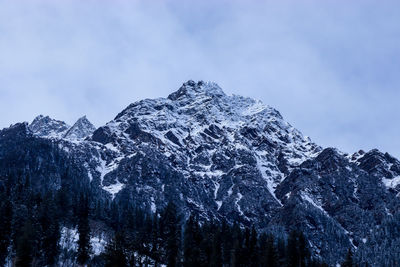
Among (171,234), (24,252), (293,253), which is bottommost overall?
(24,252)

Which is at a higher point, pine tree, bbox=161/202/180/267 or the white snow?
the white snow

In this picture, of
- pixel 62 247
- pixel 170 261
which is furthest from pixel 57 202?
pixel 170 261

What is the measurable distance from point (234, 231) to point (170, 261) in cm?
3196

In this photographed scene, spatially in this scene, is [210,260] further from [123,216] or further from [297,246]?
[123,216]

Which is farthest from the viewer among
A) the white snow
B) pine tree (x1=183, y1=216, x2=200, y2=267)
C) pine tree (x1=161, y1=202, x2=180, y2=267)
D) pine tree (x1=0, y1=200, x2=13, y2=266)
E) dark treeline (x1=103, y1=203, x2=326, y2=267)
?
the white snow

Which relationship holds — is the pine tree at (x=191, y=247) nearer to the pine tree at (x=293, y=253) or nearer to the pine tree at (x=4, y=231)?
the pine tree at (x=293, y=253)

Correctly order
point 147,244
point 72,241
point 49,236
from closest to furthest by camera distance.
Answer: point 49,236
point 147,244
point 72,241

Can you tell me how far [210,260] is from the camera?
102688 mm

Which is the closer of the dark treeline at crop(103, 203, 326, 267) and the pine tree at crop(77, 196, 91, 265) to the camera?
the dark treeline at crop(103, 203, 326, 267)

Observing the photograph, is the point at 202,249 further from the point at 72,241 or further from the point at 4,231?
the point at 72,241

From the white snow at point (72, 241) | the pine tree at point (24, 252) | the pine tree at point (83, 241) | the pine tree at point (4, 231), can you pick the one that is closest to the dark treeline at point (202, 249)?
the pine tree at point (83, 241)

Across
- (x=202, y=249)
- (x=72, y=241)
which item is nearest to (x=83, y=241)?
(x=202, y=249)

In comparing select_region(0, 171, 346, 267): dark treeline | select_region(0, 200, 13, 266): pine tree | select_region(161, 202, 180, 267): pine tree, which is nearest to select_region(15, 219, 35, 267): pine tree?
select_region(0, 171, 346, 267): dark treeline

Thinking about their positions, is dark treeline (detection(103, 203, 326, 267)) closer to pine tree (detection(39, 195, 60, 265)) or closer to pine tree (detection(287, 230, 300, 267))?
pine tree (detection(287, 230, 300, 267))
